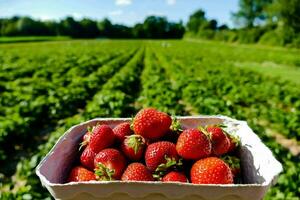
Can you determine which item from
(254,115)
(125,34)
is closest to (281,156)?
(254,115)

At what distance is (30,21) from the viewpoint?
312ft

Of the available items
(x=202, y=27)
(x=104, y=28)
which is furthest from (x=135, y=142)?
(x=104, y=28)

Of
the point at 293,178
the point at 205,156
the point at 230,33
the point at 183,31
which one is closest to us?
the point at 205,156

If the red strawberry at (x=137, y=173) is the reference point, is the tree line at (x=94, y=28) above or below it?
below

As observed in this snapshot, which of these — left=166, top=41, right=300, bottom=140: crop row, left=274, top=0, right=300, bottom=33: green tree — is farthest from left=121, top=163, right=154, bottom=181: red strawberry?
left=274, top=0, right=300, bottom=33: green tree

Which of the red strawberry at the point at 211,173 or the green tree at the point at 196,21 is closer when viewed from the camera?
the red strawberry at the point at 211,173

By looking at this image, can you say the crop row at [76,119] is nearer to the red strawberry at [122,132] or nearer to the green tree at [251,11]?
the red strawberry at [122,132]

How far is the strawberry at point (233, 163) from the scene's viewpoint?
1888mm

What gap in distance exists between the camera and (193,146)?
179cm

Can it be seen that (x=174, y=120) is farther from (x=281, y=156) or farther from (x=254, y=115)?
(x=254, y=115)

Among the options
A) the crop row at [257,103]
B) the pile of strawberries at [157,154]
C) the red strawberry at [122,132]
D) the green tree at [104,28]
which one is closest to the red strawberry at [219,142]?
the pile of strawberries at [157,154]

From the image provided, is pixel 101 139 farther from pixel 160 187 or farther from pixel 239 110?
pixel 239 110

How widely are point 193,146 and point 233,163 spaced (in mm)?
252

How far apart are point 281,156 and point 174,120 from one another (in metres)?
4.06
